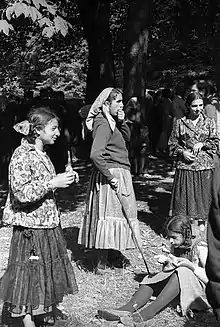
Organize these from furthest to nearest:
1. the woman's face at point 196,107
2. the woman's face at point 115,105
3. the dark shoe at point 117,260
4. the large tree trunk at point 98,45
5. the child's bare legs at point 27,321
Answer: the large tree trunk at point 98,45, the woman's face at point 196,107, the dark shoe at point 117,260, the woman's face at point 115,105, the child's bare legs at point 27,321

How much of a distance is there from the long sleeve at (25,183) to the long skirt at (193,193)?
105 inches

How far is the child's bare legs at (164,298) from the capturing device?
17.1ft

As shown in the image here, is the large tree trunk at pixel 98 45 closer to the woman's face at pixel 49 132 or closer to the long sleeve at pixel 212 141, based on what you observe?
the long sleeve at pixel 212 141

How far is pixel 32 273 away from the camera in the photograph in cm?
475

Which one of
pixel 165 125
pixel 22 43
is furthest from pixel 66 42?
pixel 165 125

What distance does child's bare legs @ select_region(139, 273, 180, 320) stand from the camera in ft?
17.1

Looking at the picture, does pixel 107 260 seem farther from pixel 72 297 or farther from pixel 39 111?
pixel 39 111

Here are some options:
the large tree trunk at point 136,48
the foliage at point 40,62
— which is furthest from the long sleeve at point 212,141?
the foliage at point 40,62

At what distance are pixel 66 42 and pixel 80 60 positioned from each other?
330 centimetres

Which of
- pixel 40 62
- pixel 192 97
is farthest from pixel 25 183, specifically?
pixel 40 62

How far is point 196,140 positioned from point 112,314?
2.32 metres

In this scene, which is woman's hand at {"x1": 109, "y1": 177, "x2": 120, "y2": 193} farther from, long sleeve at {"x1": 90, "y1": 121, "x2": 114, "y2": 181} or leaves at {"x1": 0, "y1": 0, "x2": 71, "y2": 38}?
leaves at {"x1": 0, "y1": 0, "x2": 71, "y2": 38}

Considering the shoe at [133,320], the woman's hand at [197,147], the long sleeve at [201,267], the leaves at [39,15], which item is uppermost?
the leaves at [39,15]

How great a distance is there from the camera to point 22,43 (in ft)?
65.1
